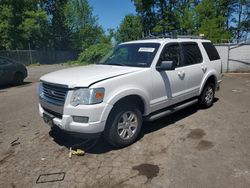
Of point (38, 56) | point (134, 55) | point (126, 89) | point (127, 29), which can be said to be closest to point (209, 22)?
point (38, 56)

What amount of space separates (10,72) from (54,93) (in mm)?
8584

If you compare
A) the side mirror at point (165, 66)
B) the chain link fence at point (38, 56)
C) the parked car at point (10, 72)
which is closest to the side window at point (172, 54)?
the side mirror at point (165, 66)

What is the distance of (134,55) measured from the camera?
542cm

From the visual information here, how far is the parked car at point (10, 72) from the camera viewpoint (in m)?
11.6

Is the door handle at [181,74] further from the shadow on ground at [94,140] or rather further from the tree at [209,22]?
the tree at [209,22]

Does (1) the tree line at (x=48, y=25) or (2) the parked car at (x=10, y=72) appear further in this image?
(1) the tree line at (x=48, y=25)

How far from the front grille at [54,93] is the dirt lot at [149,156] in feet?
2.97

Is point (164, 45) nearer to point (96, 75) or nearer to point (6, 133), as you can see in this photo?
point (96, 75)

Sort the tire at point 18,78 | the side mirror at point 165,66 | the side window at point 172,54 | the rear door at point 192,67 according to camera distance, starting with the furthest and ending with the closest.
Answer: the tire at point 18,78 < the rear door at point 192,67 < the side window at point 172,54 < the side mirror at point 165,66

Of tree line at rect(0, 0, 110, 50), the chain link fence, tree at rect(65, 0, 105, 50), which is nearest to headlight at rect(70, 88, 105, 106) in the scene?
the chain link fence

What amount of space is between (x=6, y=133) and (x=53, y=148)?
5.21 feet

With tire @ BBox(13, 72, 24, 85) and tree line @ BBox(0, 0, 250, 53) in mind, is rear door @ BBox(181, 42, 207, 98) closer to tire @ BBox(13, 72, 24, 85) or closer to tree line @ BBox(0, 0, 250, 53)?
tire @ BBox(13, 72, 24, 85)

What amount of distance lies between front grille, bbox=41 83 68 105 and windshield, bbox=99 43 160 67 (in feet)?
4.96

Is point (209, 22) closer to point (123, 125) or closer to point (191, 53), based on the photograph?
point (191, 53)
